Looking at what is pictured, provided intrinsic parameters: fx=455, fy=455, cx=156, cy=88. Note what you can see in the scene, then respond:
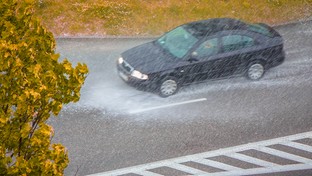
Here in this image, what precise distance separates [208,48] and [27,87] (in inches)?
315

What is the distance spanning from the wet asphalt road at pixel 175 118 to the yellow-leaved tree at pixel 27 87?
4.31m

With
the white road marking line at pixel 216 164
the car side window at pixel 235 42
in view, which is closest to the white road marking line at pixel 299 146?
the white road marking line at pixel 216 164

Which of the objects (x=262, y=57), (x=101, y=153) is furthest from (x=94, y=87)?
(x=262, y=57)

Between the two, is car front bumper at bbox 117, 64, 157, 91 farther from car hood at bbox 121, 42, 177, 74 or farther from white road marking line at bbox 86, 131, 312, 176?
white road marking line at bbox 86, 131, 312, 176

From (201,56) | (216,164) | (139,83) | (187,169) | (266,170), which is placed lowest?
(187,169)

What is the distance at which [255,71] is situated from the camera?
45.4 feet

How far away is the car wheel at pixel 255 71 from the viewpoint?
1374cm

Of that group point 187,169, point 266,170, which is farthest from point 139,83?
point 266,170

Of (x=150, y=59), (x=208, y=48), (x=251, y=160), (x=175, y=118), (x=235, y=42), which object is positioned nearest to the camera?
(x=251, y=160)

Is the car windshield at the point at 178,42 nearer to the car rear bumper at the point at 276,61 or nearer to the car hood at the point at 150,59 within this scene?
the car hood at the point at 150,59

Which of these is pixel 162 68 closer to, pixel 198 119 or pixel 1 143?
pixel 198 119

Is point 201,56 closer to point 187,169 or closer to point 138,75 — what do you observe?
point 138,75

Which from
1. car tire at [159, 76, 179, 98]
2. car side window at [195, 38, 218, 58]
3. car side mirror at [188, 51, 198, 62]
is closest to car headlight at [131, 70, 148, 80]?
car tire at [159, 76, 179, 98]

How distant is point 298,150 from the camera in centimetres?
1129
